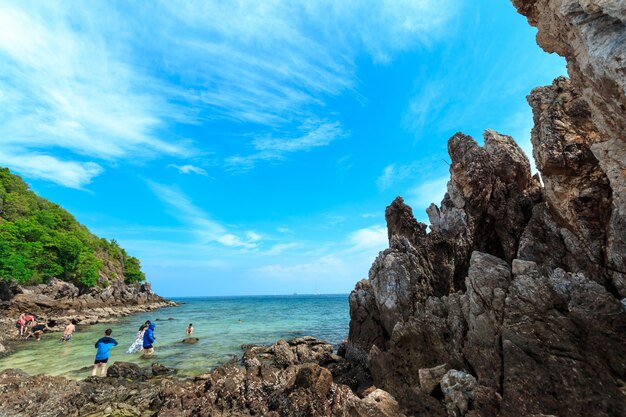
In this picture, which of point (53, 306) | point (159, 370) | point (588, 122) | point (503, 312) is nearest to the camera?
point (503, 312)

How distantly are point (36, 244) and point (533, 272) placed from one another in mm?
80498

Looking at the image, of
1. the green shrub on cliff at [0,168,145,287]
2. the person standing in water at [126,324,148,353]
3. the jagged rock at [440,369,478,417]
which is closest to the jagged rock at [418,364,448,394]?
the jagged rock at [440,369,478,417]

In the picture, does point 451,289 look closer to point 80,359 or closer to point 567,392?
point 567,392

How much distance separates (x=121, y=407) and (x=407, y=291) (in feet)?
55.6

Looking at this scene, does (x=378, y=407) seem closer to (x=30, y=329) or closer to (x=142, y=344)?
(x=142, y=344)

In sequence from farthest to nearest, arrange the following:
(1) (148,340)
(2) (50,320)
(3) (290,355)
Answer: (2) (50,320)
(1) (148,340)
(3) (290,355)

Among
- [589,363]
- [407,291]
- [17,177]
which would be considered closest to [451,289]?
[407,291]

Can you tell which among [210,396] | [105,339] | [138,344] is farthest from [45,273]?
[210,396]

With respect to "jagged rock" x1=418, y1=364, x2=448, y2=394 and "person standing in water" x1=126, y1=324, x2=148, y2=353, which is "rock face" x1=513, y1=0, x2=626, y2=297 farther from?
"person standing in water" x1=126, y1=324, x2=148, y2=353

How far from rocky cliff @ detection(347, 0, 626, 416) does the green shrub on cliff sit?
61295 millimetres

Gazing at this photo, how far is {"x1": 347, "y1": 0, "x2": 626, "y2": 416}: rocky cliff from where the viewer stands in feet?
31.2

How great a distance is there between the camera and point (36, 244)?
6003cm

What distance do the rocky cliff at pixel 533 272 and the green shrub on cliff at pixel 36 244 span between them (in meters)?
61.3

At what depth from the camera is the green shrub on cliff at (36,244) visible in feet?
173
